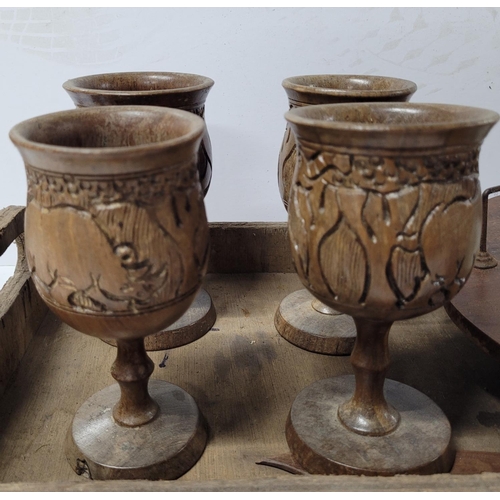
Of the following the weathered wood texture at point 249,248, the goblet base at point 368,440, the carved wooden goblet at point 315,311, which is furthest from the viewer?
the weathered wood texture at point 249,248

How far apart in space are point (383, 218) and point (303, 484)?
252 millimetres

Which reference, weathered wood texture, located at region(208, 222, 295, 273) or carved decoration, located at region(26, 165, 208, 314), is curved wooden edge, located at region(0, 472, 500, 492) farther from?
weathered wood texture, located at region(208, 222, 295, 273)

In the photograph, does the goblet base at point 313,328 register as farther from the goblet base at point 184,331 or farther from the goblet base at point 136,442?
the goblet base at point 136,442

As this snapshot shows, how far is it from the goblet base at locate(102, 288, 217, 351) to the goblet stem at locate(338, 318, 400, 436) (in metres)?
0.28

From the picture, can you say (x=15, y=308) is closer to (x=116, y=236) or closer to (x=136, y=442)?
(x=136, y=442)

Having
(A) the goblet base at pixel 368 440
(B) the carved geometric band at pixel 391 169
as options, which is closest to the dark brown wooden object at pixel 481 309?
(A) the goblet base at pixel 368 440

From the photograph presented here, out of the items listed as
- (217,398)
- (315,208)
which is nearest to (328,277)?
(315,208)

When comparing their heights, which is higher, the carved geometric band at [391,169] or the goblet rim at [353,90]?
the goblet rim at [353,90]

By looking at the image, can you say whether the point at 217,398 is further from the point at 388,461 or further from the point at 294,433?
the point at 388,461

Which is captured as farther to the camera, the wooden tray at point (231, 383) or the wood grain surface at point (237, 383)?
the wood grain surface at point (237, 383)

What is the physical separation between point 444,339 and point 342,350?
0.52 feet

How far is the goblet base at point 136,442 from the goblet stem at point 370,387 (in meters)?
0.18

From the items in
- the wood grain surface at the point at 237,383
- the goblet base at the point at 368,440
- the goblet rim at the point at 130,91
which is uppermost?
the goblet rim at the point at 130,91

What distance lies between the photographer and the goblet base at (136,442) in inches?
25.4
